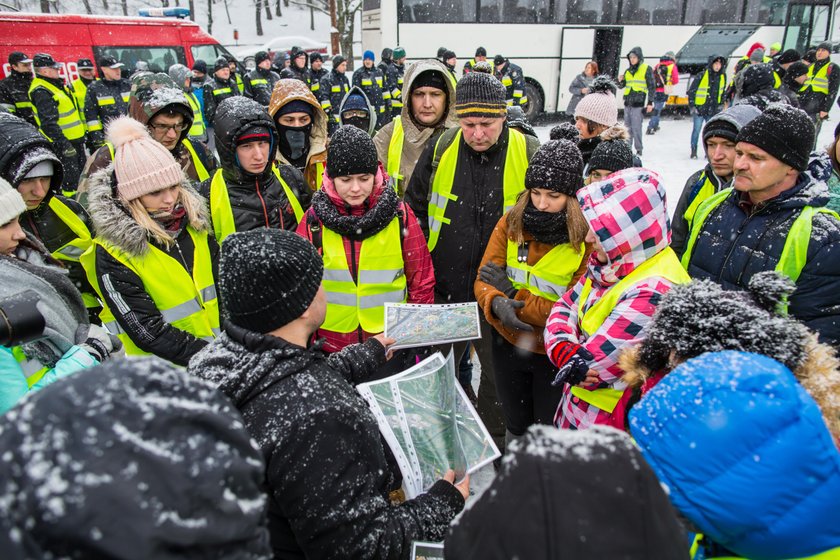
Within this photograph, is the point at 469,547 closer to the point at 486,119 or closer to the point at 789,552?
the point at 789,552

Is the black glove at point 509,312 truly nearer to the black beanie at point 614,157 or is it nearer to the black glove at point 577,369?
the black glove at point 577,369

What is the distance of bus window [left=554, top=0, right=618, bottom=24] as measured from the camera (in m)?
12.6

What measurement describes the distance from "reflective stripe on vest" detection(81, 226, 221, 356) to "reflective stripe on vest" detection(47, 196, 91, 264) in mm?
518

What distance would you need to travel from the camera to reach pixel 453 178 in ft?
10.4

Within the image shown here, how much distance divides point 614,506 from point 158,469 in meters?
0.65

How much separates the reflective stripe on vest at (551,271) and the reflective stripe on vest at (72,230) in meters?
2.42

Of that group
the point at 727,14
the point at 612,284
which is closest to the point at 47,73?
the point at 612,284

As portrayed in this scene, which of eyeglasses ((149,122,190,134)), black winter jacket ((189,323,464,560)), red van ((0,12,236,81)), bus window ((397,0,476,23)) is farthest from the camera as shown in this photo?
bus window ((397,0,476,23))

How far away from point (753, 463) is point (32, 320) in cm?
177

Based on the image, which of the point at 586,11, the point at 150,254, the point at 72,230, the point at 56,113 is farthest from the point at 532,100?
the point at 150,254

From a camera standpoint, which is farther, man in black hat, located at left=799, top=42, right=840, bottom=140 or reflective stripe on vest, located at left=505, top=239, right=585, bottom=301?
man in black hat, located at left=799, top=42, right=840, bottom=140

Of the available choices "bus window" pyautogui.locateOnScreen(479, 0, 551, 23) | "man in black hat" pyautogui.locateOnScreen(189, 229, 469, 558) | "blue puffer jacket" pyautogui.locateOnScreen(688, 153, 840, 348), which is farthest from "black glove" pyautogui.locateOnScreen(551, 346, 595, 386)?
"bus window" pyautogui.locateOnScreen(479, 0, 551, 23)

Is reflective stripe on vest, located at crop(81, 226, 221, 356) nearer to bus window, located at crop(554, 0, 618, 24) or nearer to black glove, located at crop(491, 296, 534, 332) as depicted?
black glove, located at crop(491, 296, 534, 332)

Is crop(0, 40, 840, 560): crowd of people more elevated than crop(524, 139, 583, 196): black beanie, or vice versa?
crop(524, 139, 583, 196): black beanie
